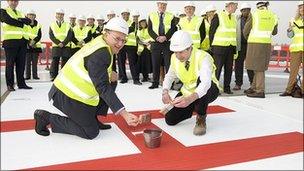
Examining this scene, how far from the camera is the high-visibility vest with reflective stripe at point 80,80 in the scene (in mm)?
3018

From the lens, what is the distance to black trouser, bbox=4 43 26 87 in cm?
576

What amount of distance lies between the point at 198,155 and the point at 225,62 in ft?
12.3

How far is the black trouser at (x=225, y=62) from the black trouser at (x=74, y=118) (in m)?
3.37


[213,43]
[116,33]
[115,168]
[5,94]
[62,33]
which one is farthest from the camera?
[62,33]

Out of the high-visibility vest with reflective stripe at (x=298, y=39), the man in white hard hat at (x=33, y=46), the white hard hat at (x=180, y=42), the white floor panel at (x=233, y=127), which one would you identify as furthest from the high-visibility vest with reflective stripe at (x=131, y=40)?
the white hard hat at (x=180, y=42)

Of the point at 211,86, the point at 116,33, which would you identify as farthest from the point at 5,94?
the point at 211,86

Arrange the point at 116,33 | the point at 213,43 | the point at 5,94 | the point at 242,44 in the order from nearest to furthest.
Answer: the point at 116,33 < the point at 5,94 < the point at 213,43 < the point at 242,44

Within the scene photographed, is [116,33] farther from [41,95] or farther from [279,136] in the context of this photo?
[41,95]

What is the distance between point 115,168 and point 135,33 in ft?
18.3

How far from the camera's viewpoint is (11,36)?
5738 millimetres

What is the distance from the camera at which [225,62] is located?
6.24 meters

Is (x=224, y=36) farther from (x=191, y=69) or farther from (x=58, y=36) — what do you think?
(x=58, y=36)

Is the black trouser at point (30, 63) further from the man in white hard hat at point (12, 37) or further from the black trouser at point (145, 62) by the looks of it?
the black trouser at point (145, 62)

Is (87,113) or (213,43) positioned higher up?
(213,43)
